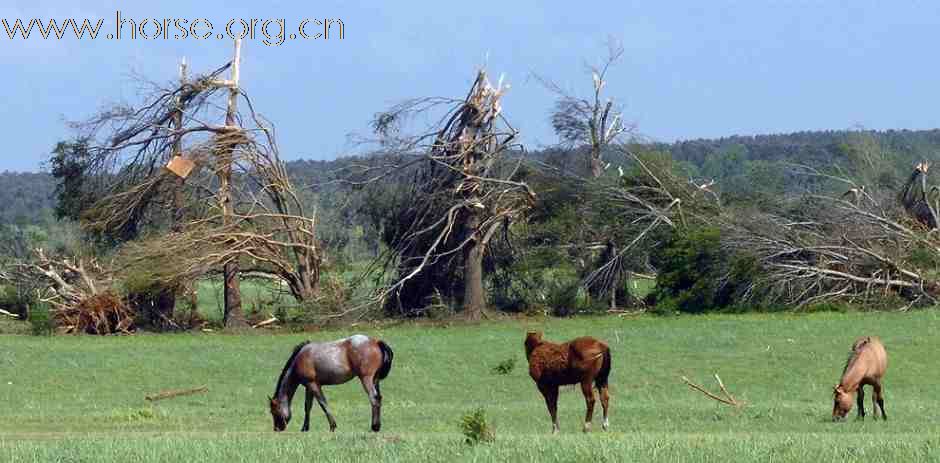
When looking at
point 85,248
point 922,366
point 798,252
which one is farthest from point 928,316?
point 85,248

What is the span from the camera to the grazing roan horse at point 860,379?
18.3 metres

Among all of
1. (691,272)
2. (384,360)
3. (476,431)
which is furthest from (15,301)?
(476,431)

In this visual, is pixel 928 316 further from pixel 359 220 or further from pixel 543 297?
pixel 359 220

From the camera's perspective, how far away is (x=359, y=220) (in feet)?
139

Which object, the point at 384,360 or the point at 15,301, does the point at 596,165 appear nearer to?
the point at 15,301

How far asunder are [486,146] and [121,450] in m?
26.8

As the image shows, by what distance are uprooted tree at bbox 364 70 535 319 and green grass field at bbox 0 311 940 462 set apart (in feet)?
6.09

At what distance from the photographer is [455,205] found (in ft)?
127

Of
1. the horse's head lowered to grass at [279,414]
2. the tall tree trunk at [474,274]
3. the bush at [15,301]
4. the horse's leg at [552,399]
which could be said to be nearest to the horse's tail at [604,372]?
the horse's leg at [552,399]

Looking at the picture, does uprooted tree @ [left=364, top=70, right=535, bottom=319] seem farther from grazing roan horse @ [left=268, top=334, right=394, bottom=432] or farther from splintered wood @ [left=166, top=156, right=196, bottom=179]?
grazing roan horse @ [left=268, top=334, right=394, bottom=432]

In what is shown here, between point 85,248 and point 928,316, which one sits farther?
point 85,248

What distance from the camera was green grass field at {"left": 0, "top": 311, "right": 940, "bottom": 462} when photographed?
13141 mm

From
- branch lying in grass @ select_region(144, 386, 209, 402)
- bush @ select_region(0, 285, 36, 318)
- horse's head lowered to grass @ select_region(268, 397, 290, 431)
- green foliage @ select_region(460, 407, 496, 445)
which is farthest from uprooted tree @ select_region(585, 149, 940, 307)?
green foliage @ select_region(460, 407, 496, 445)

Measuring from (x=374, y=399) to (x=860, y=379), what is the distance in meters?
6.63
